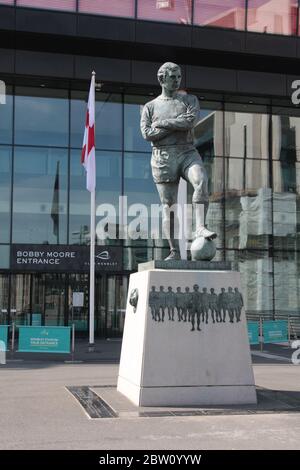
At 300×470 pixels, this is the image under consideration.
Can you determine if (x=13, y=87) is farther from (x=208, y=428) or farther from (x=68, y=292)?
(x=208, y=428)

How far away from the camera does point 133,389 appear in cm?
870

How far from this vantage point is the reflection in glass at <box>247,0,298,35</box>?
23734 mm

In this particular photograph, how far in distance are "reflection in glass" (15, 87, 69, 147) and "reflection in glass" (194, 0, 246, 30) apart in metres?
6.33

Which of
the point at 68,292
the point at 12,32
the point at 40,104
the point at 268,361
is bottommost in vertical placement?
the point at 268,361

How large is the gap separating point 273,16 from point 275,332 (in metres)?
12.1

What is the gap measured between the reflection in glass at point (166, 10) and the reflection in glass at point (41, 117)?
192 inches

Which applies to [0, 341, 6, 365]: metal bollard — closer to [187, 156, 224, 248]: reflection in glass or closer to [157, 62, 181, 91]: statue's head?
[157, 62, 181, 91]: statue's head

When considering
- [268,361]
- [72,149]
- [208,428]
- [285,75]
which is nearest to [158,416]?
[208,428]

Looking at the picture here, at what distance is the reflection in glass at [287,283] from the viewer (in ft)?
88.3

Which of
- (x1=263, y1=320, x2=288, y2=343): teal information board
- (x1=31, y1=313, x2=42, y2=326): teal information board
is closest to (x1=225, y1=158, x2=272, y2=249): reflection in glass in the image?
(x1=263, y1=320, x2=288, y2=343): teal information board

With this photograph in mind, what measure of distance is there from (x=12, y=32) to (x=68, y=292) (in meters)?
9.94

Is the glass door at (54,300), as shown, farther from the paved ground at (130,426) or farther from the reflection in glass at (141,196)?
the paved ground at (130,426)

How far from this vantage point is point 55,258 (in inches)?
962
